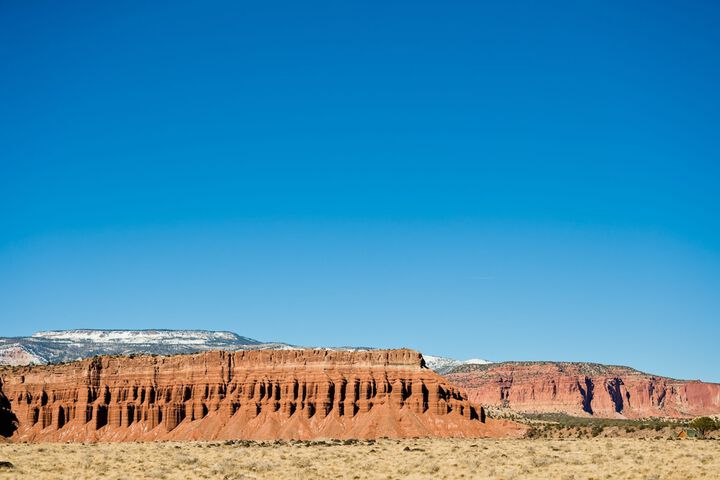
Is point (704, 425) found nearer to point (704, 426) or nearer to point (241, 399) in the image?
point (704, 426)

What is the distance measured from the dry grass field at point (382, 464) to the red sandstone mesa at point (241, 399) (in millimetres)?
42316

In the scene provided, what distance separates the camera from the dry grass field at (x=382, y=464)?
52031mm

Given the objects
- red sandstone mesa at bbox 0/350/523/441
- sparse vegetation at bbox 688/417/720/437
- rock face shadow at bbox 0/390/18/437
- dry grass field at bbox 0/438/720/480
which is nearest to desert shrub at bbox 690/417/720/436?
sparse vegetation at bbox 688/417/720/437

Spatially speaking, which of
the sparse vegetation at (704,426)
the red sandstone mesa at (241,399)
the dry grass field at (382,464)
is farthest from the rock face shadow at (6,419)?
the sparse vegetation at (704,426)

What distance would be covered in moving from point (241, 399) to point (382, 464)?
67.2 metres

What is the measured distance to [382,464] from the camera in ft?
191

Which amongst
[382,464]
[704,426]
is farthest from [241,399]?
[382,464]

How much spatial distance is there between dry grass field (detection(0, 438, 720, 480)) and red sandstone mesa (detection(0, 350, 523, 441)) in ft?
139

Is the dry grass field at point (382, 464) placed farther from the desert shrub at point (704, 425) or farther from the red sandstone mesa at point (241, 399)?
the red sandstone mesa at point (241, 399)

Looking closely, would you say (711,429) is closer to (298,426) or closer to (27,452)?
(298,426)

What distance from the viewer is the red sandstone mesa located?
→ 11419cm

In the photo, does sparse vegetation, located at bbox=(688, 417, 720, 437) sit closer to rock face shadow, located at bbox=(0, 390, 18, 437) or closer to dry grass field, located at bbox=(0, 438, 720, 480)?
dry grass field, located at bbox=(0, 438, 720, 480)

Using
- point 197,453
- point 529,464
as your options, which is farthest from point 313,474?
point 197,453

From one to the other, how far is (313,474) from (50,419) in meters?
87.6
